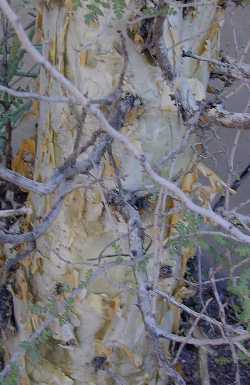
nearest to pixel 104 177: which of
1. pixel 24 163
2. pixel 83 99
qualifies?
pixel 24 163

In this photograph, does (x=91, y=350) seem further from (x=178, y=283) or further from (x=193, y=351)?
(x=193, y=351)

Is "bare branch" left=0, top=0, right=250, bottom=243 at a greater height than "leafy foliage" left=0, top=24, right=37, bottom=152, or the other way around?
"bare branch" left=0, top=0, right=250, bottom=243

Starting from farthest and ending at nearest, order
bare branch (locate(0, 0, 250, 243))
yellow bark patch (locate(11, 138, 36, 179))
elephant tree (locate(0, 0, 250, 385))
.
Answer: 1. yellow bark patch (locate(11, 138, 36, 179))
2. elephant tree (locate(0, 0, 250, 385))
3. bare branch (locate(0, 0, 250, 243))

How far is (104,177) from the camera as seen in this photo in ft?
3.54

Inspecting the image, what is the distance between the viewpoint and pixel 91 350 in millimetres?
1214

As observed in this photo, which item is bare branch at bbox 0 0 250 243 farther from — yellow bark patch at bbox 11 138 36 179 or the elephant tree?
yellow bark patch at bbox 11 138 36 179

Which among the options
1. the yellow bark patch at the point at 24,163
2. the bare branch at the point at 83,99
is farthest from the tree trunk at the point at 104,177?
the bare branch at the point at 83,99

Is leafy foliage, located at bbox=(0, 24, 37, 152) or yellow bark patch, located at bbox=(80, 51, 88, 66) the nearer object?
yellow bark patch, located at bbox=(80, 51, 88, 66)

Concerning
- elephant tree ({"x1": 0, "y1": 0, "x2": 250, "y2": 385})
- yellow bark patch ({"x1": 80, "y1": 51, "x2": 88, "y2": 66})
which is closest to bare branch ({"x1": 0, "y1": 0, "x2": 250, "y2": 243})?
elephant tree ({"x1": 0, "y1": 0, "x2": 250, "y2": 385})

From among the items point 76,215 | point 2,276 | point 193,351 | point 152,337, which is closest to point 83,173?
point 76,215

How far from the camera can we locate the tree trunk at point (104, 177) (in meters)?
1.04

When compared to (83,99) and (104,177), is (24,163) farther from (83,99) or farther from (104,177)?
(83,99)

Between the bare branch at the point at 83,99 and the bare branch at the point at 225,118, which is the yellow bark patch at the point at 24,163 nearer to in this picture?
the bare branch at the point at 225,118

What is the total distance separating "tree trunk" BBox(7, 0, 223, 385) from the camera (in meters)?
1.04
